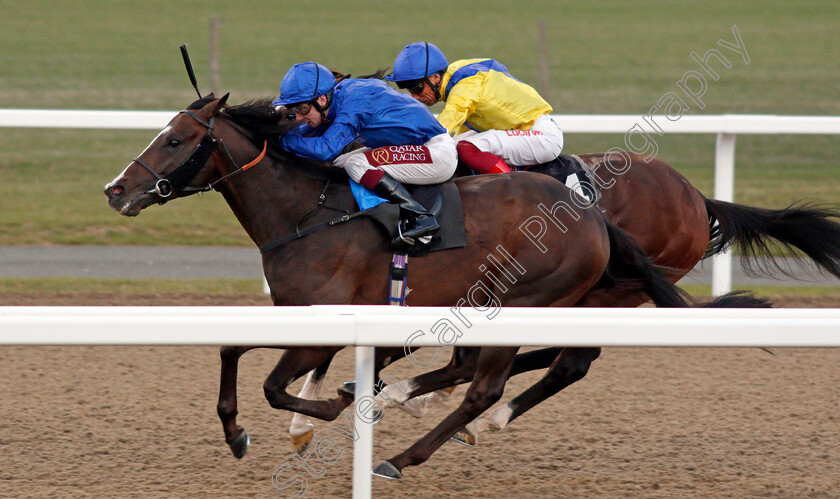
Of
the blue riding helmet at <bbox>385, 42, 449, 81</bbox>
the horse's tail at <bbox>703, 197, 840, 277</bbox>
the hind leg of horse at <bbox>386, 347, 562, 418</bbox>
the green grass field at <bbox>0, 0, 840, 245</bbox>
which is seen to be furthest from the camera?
the green grass field at <bbox>0, 0, 840, 245</bbox>

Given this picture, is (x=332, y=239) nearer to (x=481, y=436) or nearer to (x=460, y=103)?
(x=460, y=103)

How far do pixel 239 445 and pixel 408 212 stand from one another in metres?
1.09

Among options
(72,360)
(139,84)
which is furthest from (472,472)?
(139,84)

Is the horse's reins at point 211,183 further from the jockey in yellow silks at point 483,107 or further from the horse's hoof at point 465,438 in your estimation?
the horse's hoof at point 465,438

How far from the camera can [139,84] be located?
47.0 feet

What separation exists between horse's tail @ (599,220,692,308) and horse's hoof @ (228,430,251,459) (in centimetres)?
159

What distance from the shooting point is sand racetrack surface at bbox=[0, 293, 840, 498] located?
3.72 meters

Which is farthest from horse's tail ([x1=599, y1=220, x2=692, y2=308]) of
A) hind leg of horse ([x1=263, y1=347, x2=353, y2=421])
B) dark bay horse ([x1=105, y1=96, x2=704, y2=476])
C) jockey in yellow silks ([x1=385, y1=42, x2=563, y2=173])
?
hind leg of horse ([x1=263, y1=347, x2=353, y2=421])

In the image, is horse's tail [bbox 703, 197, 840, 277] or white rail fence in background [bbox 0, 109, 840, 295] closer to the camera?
horse's tail [bbox 703, 197, 840, 277]

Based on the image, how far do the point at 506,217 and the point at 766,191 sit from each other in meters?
6.77

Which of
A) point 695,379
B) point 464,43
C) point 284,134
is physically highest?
point 464,43

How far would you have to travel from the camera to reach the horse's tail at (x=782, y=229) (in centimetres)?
492

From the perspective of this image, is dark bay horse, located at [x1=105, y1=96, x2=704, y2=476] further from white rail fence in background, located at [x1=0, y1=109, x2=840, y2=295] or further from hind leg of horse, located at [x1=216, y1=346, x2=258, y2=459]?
white rail fence in background, located at [x1=0, y1=109, x2=840, y2=295]

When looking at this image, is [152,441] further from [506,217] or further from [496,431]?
[506,217]
